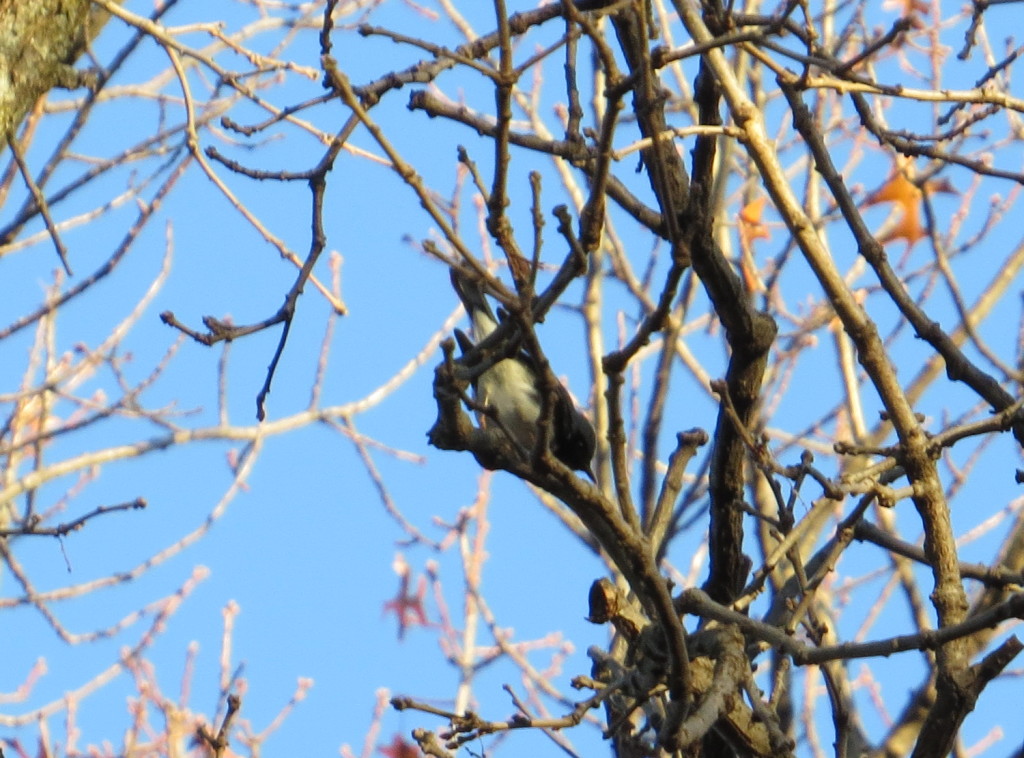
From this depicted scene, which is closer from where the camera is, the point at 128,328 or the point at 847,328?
the point at 847,328

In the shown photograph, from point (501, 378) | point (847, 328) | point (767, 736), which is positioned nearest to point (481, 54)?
point (847, 328)

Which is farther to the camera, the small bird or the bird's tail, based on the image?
the small bird

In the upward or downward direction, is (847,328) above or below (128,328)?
below

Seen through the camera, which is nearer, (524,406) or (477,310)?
(477,310)

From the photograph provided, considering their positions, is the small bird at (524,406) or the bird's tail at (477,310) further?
the small bird at (524,406)

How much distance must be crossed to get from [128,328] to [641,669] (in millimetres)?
3663

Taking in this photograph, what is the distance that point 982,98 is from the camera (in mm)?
2039

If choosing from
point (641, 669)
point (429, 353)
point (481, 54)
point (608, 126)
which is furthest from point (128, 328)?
point (608, 126)

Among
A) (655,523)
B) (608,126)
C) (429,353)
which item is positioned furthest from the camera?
(429,353)

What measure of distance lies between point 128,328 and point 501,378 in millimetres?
2081

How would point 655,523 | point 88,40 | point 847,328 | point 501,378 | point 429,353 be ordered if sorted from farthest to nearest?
point 429,353, point 501,378, point 88,40, point 655,523, point 847,328

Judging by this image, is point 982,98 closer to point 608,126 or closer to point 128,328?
point 608,126

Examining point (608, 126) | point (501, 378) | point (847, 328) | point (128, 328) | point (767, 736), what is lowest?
point (767, 736)

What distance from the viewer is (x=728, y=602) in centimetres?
262
